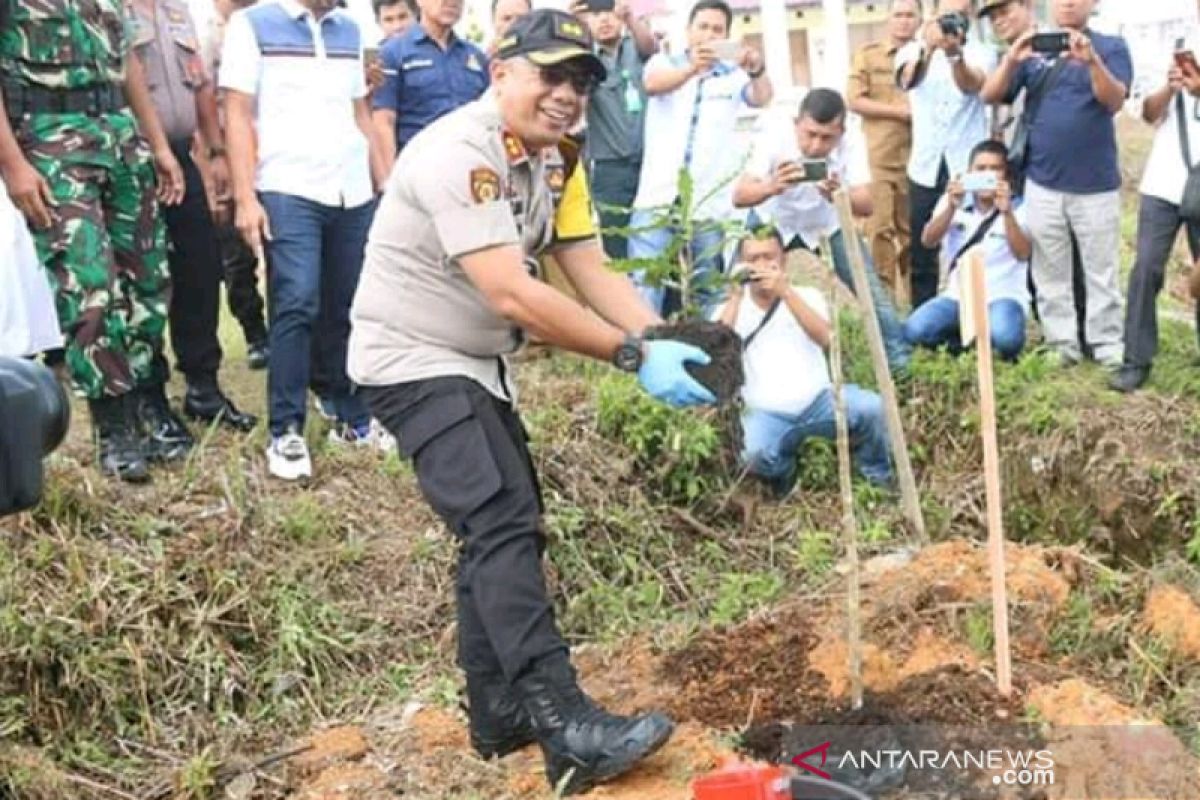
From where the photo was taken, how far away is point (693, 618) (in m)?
4.57

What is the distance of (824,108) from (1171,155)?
1.41 m

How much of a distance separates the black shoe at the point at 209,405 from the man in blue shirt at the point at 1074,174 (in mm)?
3361

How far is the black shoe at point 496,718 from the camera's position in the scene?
354 cm

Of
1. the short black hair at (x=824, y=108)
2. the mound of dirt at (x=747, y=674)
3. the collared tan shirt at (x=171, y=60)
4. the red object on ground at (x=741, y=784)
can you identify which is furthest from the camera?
the short black hair at (x=824, y=108)

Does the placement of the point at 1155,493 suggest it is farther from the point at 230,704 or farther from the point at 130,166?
the point at 130,166

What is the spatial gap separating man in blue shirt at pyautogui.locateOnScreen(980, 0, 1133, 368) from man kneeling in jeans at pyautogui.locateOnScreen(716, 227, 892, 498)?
1.18m

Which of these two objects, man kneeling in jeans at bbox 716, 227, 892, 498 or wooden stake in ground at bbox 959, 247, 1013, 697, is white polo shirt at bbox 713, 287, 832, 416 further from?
wooden stake in ground at bbox 959, 247, 1013, 697

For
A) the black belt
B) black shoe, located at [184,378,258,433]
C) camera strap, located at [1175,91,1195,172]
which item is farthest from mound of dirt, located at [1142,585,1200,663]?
the black belt

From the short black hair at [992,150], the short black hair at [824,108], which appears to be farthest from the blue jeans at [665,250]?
the short black hair at [992,150]

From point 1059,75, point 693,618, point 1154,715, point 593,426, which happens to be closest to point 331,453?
point 593,426

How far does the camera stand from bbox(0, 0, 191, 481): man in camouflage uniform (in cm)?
431

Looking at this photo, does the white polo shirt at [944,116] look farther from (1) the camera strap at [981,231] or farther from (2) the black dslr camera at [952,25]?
(1) the camera strap at [981,231]

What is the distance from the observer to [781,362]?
5.37 meters

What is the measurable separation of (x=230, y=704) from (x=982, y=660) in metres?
2.15
